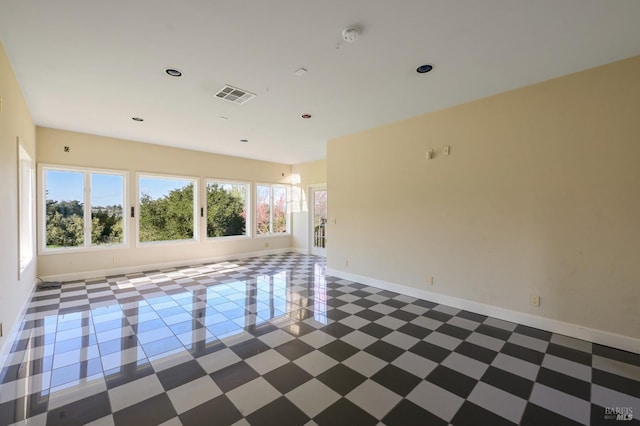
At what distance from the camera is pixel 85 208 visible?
5.20m

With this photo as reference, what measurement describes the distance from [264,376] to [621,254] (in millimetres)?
3527

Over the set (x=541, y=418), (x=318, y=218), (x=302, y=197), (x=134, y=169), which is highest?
(x=134, y=169)

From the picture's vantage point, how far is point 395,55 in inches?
101

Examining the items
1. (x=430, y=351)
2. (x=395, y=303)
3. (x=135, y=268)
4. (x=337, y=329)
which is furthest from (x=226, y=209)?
(x=430, y=351)

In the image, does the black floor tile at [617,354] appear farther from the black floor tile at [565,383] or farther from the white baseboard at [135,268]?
the white baseboard at [135,268]

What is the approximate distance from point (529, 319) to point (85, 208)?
727cm

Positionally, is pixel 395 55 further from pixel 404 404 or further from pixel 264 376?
pixel 264 376

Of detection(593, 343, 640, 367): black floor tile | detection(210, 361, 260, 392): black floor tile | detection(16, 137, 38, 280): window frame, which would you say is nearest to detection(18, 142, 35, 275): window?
detection(16, 137, 38, 280): window frame

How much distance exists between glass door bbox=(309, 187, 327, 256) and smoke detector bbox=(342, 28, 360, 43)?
5580mm

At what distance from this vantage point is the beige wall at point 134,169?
16.1ft

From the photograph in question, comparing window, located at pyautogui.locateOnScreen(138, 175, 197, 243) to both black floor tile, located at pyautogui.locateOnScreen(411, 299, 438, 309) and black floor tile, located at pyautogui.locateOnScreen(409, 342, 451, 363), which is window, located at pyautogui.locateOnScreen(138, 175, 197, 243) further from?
black floor tile, located at pyautogui.locateOnScreen(409, 342, 451, 363)

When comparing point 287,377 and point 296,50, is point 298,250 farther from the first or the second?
point 296,50

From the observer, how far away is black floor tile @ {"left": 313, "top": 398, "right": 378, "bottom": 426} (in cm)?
174

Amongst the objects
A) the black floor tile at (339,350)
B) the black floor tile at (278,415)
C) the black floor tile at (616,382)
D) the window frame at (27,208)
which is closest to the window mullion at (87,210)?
the window frame at (27,208)
